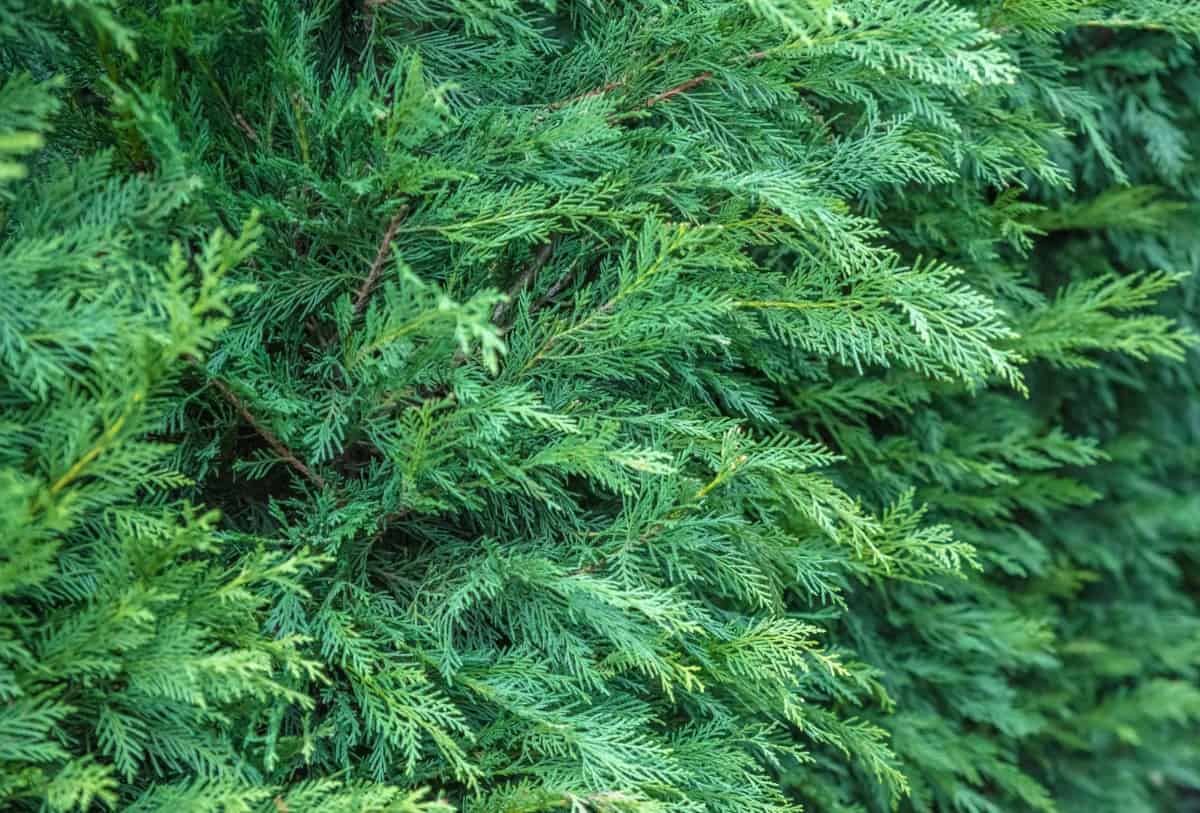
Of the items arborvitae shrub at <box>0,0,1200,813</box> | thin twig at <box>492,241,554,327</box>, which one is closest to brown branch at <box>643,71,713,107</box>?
arborvitae shrub at <box>0,0,1200,813</box>

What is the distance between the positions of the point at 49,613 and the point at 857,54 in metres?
1.71

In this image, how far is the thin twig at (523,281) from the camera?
6.66 ft

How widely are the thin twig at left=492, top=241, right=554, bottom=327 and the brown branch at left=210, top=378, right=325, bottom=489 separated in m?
0.45

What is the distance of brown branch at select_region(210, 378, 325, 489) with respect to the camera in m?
1.82

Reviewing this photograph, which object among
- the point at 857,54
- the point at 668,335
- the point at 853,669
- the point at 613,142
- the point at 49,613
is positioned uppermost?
the point at 857,54

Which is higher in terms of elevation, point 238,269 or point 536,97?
point 536,97

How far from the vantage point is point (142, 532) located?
1640 millimetres

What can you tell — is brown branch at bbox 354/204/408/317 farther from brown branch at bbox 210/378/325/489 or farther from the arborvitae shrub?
brown branch at bbox 210/378/325/489

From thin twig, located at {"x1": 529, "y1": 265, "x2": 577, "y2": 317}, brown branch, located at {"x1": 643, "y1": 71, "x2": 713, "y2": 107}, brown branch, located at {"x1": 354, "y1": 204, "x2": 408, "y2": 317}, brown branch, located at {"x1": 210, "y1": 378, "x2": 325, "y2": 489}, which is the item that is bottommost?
brown branch, located at {"x1": 210, "y1": 378, "x2": 325, "y2": 489}

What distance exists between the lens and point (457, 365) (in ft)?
6.27

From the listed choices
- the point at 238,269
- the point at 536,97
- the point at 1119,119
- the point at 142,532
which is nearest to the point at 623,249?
the point at 536,97

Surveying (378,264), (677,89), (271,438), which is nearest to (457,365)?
(378,264)

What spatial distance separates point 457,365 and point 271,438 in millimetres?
364

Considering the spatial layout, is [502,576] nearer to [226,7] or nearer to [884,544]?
[884,544]
